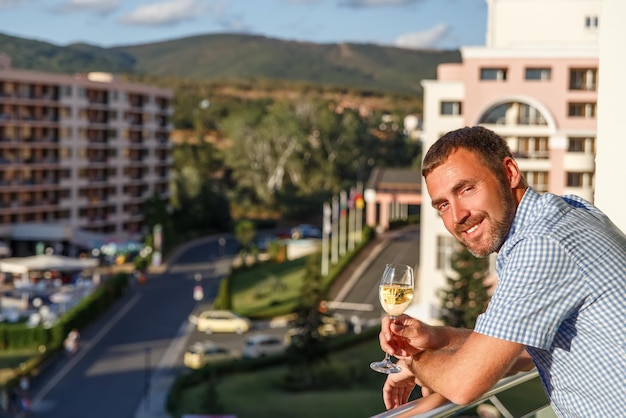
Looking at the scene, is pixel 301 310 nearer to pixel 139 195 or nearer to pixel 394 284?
pixel 394 284

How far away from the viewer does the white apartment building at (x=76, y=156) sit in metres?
38.8

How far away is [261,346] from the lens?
23922 millimetres

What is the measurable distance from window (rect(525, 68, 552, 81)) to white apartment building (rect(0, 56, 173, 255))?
66.6ft

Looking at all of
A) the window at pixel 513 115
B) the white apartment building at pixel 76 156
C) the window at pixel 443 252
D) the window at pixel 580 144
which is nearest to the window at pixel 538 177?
the window at pixel 580 144

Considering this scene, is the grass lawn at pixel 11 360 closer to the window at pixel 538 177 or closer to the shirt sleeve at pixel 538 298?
the window at pixel 538 177

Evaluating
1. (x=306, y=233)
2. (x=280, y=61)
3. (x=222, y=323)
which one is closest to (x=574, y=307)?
(x=222, y=323)

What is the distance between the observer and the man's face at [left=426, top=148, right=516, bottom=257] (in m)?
1.94

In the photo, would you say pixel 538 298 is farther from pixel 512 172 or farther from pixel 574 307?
pixel 512 172

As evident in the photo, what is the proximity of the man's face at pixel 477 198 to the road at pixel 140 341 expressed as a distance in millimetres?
17843

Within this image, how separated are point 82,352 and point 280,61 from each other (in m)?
97.9

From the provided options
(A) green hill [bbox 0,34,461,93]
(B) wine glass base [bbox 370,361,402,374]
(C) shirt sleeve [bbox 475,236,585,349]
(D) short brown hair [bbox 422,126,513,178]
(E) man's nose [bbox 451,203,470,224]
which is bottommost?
(B) wine glass base [bbox 370,361,402,374]

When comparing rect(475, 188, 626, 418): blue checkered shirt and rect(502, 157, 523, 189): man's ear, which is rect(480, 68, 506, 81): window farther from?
rect(475, 188, 626, 418): blue checkered shirt

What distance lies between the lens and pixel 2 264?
3027 centimetres

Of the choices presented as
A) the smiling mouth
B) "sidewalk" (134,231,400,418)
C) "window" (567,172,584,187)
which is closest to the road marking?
"sidewalk" (134,231,400,418)
